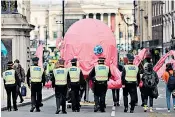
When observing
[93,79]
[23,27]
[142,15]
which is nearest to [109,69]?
[93,79]

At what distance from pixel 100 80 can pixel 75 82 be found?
82 centimetres

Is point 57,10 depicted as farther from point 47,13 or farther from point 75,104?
point 75,104

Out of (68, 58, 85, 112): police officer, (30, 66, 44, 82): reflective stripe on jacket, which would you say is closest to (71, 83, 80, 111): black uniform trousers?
(68, 58, 85, 112): police officer

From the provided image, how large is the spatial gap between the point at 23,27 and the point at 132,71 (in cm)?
928

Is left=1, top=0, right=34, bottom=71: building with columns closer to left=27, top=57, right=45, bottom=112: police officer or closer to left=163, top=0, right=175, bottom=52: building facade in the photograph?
left=27, top=57, right=45, bottom=112: police officer

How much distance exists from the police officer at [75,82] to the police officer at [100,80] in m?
0.46

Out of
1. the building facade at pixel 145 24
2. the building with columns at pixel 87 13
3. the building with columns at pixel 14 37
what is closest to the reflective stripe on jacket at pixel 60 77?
the building with columns at pixel 14 37

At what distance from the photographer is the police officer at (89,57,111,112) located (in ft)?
82.2

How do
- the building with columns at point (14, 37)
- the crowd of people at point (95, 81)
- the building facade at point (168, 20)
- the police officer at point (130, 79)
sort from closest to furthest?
1. the crowd of people at point (95, 81)
2. the police officer at point (130, 79)
3. the building with columns at point (14, 37)
4. the building facade at point (168, 20)

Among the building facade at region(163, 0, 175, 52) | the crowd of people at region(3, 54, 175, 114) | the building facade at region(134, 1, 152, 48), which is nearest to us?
the crowd of people at region(3, 54, 175, 114)

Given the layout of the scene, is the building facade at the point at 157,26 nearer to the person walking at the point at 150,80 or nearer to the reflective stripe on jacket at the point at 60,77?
the person walking at the point at 150,80

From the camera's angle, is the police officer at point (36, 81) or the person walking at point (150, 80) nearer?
the person walking at point (150, 80)

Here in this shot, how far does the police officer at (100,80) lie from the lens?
25.0 metres

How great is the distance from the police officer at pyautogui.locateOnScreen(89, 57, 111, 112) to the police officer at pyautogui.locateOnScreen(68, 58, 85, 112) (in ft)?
1.51
